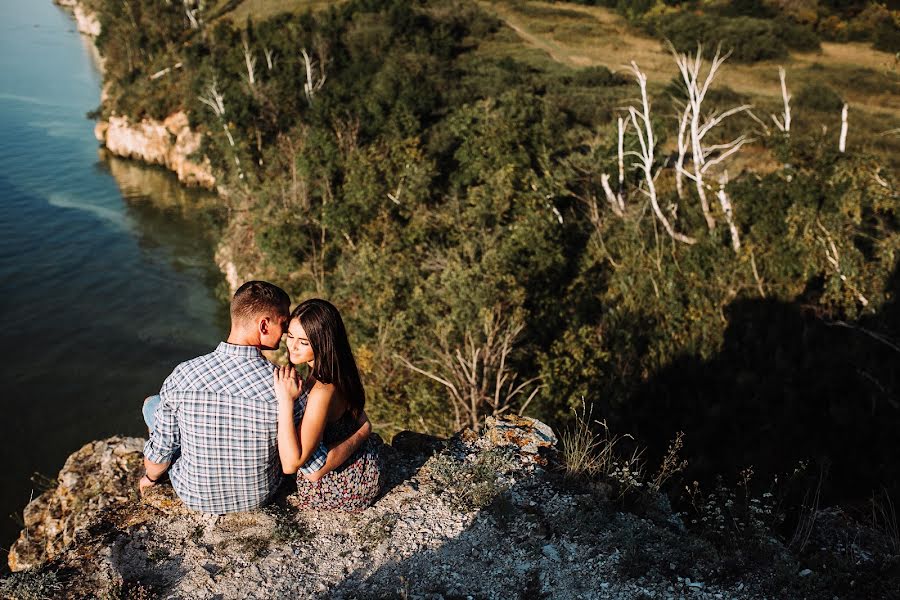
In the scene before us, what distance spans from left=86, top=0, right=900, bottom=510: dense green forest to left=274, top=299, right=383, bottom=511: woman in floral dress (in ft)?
27.8

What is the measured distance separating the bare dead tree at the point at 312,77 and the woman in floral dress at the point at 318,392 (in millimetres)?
31711

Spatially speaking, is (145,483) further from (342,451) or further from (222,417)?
(342,451)

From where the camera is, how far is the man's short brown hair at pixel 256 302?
433 centimetres

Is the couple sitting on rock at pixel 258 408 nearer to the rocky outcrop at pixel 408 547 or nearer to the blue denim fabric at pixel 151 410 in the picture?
the blue denim fabric at pixel 151 410

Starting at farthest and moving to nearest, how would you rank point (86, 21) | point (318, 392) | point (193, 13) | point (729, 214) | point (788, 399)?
point (86, 21)
point (193, 13)
point (729, 214)
point (788, 399)
point (318, 392)

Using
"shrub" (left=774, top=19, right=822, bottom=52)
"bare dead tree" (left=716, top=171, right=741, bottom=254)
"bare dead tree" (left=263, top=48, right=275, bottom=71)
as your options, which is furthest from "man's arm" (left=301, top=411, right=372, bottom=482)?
"shrub" (left=774, top=19, right=822, bottom=52)

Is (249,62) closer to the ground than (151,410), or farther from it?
farther from it

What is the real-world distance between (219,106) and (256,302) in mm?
32641

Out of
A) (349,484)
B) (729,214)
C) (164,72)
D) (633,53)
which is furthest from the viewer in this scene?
(633,53)

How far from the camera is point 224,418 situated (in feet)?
14.3

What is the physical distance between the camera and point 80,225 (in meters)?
31.6

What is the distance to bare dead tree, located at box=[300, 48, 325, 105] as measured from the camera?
34344mm

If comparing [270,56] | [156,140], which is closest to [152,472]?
[270,56]

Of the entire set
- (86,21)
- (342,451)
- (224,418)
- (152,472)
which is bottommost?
(152,472)
